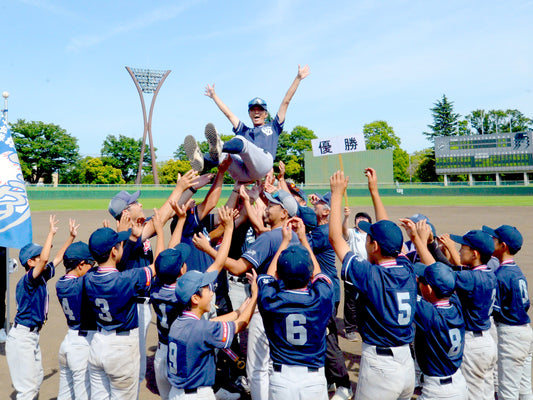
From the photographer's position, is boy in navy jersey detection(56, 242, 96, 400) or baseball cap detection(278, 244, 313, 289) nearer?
baseball cap detection(278, 244, 313, 289)

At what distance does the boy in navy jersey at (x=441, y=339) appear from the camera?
11.7 ft

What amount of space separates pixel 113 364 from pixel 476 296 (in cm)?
344

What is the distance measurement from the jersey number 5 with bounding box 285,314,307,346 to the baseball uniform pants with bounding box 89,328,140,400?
171 centimetres

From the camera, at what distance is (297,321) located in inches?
126

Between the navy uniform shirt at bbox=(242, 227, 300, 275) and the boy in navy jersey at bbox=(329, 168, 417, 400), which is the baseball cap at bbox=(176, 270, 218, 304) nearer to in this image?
the navy uniform shirt at bbox=(242, 227, 300, 275)

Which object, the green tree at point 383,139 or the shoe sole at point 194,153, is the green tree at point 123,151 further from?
the shoe sole at point 194,153

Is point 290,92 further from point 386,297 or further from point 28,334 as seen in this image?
point 28,334

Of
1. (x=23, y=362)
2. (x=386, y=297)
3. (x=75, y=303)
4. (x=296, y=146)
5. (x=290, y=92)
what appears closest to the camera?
(x=386, y=297)

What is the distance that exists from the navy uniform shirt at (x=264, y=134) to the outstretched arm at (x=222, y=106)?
97mm

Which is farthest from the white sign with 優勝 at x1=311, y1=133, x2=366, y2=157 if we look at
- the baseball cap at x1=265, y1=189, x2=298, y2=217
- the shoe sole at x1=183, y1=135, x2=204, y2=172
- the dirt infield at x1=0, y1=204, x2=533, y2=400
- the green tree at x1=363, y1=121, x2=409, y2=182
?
the green tree at x1=363, y1=121, x2=409, y2=182

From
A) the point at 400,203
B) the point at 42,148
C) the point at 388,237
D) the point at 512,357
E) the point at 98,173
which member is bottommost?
the point at 400,203

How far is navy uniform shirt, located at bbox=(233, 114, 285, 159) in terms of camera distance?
5.89 metres

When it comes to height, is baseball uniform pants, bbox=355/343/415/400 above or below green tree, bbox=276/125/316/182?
below

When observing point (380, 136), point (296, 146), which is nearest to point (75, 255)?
point (296, 146)
